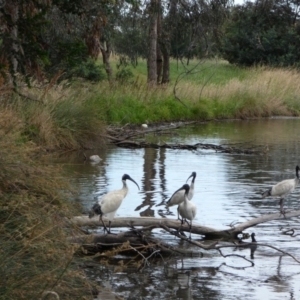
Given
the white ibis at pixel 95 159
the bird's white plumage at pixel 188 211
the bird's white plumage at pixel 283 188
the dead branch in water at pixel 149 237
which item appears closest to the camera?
the dead branch in water at pixel 149 237

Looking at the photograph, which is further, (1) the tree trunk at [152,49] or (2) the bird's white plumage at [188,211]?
(1) the tree trunk at [152,49]

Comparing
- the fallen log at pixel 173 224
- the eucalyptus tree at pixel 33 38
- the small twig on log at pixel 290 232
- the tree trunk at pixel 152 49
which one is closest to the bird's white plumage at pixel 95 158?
the eucalyptus tree at pixel 33 38

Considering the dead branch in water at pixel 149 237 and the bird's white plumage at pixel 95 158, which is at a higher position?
the dead branch in water at pixel 149 237

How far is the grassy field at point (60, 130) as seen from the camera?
5.85m

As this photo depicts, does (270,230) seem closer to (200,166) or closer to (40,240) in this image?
(40,240)

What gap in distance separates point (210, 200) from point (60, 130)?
250 inches

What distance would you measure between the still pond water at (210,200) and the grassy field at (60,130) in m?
0.97

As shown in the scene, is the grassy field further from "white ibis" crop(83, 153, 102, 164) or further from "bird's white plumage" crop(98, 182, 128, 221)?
"white ibis" crop(83, 153, 102, 164)

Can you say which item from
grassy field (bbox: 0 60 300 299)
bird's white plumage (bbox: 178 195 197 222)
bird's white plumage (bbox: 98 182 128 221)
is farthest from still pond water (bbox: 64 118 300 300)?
grassy field (bbox: 0 60 300 299)

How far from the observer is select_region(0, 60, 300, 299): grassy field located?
585 centimetres

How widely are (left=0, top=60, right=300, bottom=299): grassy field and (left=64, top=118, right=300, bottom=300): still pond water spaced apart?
972 millimetres

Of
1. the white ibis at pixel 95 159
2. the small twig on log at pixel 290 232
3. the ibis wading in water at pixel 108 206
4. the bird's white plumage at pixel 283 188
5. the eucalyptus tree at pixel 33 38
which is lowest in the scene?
the white ibis at pixel 95 159

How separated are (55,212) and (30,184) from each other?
0.86 m

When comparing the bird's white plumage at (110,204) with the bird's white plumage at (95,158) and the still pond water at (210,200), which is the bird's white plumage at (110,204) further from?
the bird's white plumage at (95,158)
